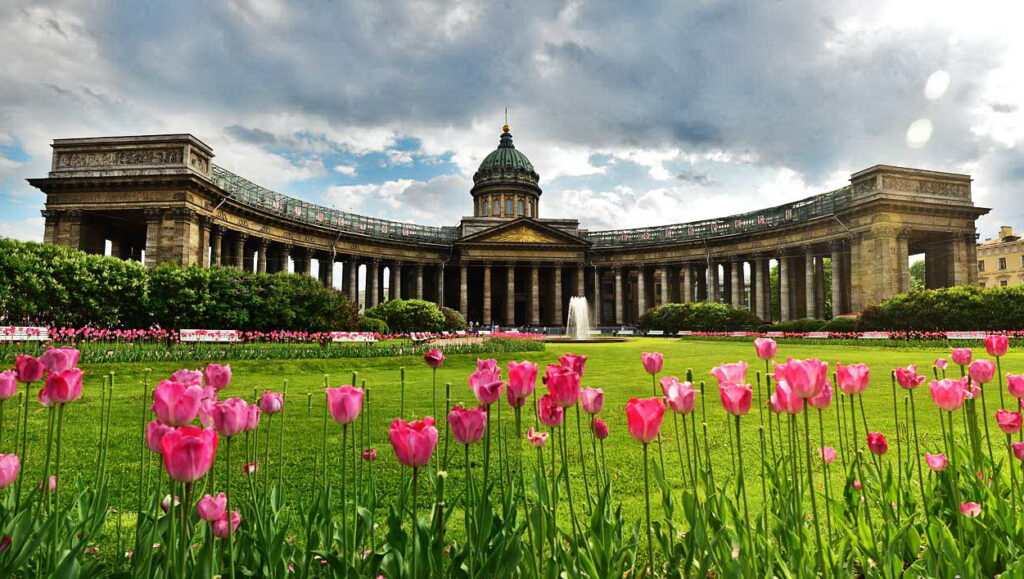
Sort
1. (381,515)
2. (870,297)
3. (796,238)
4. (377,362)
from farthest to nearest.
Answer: (796,238), (870,297), (377,362), (381,515)

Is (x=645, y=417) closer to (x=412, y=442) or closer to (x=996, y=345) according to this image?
(x=412, y=442)

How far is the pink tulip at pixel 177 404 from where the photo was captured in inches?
60.2

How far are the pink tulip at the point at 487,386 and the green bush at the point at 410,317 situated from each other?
29448 mm

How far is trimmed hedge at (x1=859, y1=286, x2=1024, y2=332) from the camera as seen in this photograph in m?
23.3

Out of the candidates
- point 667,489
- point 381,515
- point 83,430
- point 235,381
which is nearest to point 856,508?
point 667,489

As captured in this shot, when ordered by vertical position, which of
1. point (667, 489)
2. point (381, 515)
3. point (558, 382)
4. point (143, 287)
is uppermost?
point (143, 287)

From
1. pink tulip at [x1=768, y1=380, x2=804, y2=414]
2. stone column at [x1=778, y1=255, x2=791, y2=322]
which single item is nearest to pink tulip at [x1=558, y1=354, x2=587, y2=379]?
pink tulip at [x1=768, y1=380, x2=804, y2=414]

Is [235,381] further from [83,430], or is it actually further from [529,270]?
[529,270]

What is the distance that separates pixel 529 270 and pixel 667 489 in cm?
5576

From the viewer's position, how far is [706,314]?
38.4 m

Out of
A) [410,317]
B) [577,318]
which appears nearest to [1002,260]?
[577,318]

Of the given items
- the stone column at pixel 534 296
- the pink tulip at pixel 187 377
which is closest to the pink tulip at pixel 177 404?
the pink tulip at pixel 187 377

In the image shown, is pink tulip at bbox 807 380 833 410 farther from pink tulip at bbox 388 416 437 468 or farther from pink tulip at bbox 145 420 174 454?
pink tulip at bbox 145 420 174 454

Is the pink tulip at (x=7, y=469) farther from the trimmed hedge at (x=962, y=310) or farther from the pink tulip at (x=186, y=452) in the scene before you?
the trimmed hedge at (x=962, y=310)
